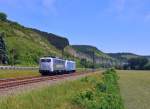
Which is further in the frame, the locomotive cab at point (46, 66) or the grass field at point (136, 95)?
the locomotive cab at point (46, 66)

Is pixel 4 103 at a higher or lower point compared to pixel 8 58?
lower

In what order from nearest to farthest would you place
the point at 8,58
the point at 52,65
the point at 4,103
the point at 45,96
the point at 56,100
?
the point at 4,103, the point at 56,100, the point at 45,96, the point at 52,65, the point at 8,58

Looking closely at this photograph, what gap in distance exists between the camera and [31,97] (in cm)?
2402

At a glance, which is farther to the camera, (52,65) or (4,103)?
(52,65)

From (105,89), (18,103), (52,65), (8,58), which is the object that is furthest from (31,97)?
(8,58)

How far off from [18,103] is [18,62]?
334 ft

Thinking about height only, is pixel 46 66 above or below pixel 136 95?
above

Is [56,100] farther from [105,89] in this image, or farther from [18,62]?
[18,62]

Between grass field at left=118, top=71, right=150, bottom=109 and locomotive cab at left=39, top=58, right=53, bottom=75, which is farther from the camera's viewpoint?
locomotive cab at left=39, top=58, right=53, bottom=75

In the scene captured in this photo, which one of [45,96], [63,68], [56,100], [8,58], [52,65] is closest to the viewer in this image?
[56,100]

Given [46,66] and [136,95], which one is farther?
[46,66]

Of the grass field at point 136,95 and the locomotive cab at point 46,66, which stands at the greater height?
the locomotive cab at point 46,66

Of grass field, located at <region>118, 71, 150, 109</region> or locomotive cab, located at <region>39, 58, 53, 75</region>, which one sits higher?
locomotive cab, located at <region>39, 58, 53, 75</region>

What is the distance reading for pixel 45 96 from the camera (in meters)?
25.6
